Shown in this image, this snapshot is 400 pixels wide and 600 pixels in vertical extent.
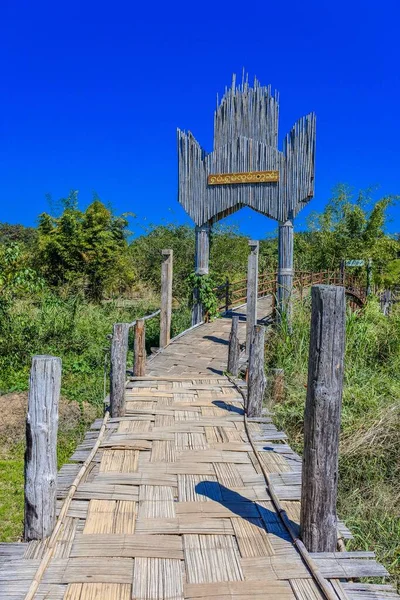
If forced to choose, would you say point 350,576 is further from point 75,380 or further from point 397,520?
point 75,380

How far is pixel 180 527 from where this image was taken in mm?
2898

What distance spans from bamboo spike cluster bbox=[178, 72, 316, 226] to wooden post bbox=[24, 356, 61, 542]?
7552 mm

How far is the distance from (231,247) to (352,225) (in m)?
4.42

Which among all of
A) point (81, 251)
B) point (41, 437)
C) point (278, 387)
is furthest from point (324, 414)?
point (81, 251)

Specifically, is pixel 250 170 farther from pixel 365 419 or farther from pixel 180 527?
pixel 180 527

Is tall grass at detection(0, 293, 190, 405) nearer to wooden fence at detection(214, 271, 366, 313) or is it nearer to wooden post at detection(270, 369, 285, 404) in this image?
wooden fence at detection(214, 271, 366, 313)

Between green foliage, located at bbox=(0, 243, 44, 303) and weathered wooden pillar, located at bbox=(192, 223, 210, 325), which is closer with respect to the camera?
green foliage, located at bbox=(0, 243, 44, 303)

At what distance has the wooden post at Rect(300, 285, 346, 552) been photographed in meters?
2.66

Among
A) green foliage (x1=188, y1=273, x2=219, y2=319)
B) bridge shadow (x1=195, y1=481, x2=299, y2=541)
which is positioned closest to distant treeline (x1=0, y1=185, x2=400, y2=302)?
green foliage (x1=188, y1=273, x2=219, y2=319)

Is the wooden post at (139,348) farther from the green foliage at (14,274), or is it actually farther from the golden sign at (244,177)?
the golden sign at (244,177)

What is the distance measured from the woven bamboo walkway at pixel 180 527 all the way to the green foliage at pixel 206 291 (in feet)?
18.4

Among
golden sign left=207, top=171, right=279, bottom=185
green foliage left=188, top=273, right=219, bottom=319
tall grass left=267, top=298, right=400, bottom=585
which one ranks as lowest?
tall grass left=267, top=298, right=400, bottom=585

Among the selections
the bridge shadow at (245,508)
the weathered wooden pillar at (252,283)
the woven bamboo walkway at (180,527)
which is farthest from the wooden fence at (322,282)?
the bridge shadow at (245,508)

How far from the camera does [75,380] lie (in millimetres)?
8531
